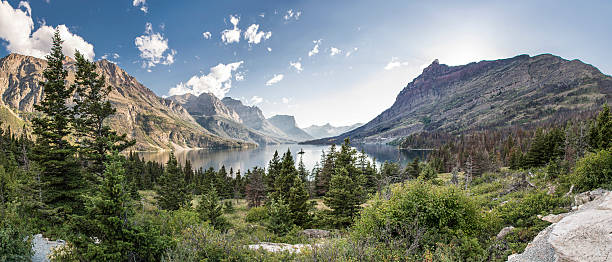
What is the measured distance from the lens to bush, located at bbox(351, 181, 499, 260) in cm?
914

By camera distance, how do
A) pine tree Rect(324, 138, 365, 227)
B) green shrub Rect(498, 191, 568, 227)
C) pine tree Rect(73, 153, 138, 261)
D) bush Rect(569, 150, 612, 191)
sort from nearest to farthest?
pine tree Rect(73, 153, 138, 261) → green shrub Rect(498, 191, 568, 227) → bush Rect(569, 150, 612, 191) → pine tree Rect(324, 138, 365, 227)

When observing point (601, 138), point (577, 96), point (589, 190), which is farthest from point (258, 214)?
point (577, 96)

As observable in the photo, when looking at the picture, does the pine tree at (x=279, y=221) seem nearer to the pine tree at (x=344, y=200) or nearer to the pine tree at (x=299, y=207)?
the pine tree at (x=299, y=207)

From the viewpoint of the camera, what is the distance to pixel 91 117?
1577 cm

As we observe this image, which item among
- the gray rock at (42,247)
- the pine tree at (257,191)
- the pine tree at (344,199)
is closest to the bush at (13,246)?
the gray rock at (42,247)

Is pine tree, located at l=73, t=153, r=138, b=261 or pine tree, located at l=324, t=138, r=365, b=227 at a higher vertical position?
pine tree, located at l=73, t=153, r=138, b=261

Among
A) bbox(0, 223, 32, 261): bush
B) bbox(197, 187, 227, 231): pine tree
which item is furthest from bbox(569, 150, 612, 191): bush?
bbox(197, 187, 227, 231): pine tree

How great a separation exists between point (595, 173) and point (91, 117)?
1229 inches

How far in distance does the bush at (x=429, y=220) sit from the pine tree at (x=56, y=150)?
18527mm

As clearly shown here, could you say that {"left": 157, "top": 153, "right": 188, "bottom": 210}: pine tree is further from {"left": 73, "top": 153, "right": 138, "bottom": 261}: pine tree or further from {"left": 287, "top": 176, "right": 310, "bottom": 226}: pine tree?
{"left": 73, "top": 153, "right": 138, "bottom": 261}: pine tree

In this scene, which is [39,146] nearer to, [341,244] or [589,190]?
[341,244]

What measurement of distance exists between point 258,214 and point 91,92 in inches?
828

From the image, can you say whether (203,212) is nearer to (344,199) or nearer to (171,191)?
(344,199)

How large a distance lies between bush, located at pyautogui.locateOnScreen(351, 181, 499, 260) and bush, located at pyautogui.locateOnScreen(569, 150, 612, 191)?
5410 mm
